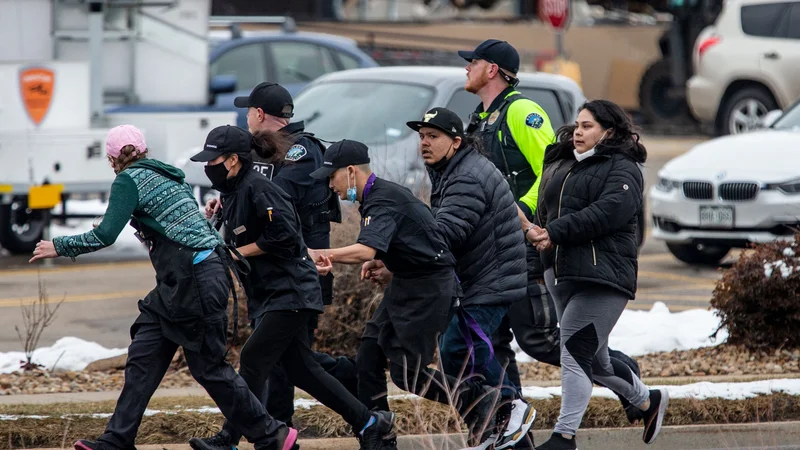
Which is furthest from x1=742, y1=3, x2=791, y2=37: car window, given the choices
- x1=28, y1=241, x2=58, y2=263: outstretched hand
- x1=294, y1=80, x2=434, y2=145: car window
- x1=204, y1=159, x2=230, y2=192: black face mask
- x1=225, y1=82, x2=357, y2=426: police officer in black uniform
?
x1=28, y1=241, x2=58, y2=263: outstretched hand

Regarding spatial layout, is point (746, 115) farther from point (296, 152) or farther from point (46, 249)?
point (46, 249)

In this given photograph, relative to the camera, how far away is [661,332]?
30.5 feet

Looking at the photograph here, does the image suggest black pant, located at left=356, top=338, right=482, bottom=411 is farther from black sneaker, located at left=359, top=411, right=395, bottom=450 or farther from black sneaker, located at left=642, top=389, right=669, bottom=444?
Answer: black sneaker, located at left=642, top=389, right=669, bottom=444

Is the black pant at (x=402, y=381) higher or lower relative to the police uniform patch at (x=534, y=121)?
lower

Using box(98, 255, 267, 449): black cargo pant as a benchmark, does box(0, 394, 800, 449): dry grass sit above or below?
below

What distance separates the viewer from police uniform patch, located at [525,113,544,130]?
6.80 meters

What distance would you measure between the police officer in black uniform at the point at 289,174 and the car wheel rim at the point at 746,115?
502 inches

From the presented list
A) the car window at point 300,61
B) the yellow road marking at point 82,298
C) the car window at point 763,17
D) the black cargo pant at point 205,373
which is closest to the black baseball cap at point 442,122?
the black cargo pant at point 205,373

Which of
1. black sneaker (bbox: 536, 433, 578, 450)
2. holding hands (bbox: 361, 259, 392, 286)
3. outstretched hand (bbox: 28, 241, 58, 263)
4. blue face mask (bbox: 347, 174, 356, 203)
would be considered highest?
blue face mask (bbox: 347, 174, 356, 203)

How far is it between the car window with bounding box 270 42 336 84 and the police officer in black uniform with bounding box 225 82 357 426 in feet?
29.8

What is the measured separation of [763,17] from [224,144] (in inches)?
531

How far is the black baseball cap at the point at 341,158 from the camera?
19.5 feet

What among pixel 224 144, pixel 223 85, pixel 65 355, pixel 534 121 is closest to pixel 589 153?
pixel 534 121

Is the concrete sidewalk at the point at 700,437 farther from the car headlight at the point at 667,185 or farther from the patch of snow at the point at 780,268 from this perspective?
the car headlight at the point at 667,185
